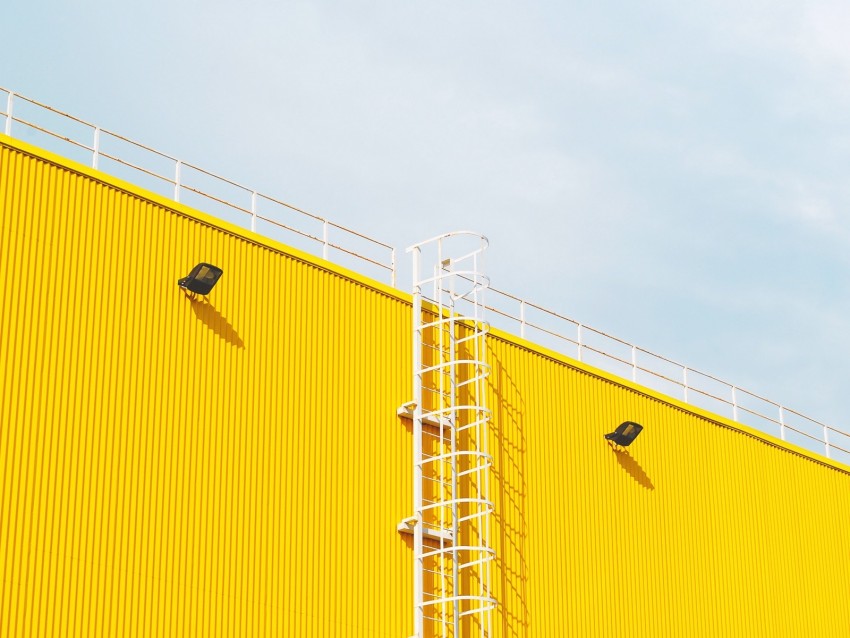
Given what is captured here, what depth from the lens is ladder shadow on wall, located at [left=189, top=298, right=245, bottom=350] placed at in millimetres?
30125

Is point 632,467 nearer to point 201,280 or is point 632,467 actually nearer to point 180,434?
point 201,280

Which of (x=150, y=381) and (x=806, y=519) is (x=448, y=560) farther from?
(x=806, y=519)

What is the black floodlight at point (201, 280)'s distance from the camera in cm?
2964

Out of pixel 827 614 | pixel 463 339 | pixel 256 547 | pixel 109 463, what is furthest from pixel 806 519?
pixel 109 463

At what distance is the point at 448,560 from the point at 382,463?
269cm

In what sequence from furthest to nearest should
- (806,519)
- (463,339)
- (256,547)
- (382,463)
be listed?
(806,519), (463,339), (382,463), (256,547)

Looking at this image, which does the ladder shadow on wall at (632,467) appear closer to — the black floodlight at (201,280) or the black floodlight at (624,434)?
the black floodlight at (624,434)

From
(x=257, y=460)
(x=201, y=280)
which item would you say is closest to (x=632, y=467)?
(x=257, y=460)

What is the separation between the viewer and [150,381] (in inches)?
1129

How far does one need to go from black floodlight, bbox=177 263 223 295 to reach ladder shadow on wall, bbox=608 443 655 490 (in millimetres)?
12967

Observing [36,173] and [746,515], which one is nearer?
[36,173]

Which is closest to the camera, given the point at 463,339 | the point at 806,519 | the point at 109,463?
the point at 109,463

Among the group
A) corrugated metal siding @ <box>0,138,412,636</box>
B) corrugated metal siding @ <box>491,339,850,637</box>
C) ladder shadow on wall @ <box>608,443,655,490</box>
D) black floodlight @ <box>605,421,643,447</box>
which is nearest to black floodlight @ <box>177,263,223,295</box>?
corrugated metal siding @ <box>0,138,412,636</box>

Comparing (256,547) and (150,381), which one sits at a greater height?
(150,381)
